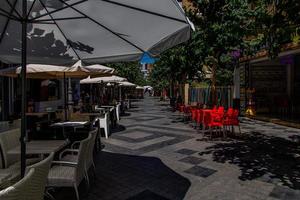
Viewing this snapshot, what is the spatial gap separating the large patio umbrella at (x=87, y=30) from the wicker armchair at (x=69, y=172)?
715mm

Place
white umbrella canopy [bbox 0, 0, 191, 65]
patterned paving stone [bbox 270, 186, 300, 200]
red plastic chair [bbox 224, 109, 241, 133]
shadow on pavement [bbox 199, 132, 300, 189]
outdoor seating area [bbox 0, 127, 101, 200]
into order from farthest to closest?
red plastic chair [bbox 224, 109, 241, 133], shadow on pavement [bbox 199, 132, 300, 189], patterned paving stone [bbox 270, 186, 300, 200], white umbrella canopy [bbox 0, 0, 191, 65], outdoor seating area [bbox 0, 127, 101, 200]

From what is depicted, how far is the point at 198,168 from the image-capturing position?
633 cm

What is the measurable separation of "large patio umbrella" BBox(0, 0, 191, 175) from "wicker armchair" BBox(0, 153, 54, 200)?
0.66 metres

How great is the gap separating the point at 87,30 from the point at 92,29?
14 centimetres

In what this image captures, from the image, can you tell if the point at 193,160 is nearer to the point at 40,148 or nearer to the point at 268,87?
the point at 40,148

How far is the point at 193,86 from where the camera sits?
2997cm

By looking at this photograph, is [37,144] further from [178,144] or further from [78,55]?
[178,144]

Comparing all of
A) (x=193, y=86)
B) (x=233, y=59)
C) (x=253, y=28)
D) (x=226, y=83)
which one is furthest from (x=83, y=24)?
(x=193, y=86)

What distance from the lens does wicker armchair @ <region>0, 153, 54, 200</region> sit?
7.09 ft

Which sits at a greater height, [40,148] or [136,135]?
[40,148]

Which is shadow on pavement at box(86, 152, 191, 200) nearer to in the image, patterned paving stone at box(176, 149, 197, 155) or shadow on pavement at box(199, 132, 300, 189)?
patterned paving stone at box(176, 149, 197, 155)

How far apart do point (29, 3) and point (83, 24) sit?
893 mm

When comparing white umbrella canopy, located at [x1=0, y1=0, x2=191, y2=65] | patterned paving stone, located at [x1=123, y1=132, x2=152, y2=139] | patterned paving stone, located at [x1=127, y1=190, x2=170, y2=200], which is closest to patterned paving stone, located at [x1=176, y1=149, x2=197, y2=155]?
patterned paving stone, located at [x1=123, y1=132, x2=152, y2=139]

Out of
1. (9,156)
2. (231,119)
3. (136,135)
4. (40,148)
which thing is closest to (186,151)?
(231,119)
